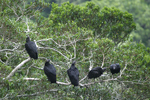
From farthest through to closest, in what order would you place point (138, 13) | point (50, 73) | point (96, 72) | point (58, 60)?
point (138, 13)
point (58, 60)
point (96, 72)
point (50, 73)

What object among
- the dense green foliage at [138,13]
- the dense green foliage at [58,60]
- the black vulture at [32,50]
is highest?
the black vulture at [32,50]

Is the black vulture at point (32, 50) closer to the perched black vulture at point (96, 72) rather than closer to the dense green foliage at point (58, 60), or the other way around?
the dense green foliage at point (58, 60)

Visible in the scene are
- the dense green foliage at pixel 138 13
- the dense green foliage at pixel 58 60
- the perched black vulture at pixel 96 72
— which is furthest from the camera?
the dense green foliage at pixel 138 13

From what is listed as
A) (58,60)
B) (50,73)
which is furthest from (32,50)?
(58,60)

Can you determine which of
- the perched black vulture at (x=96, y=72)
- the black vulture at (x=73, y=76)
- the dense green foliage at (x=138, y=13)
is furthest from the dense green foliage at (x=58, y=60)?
the dense green foliage at (x=138, y=13)

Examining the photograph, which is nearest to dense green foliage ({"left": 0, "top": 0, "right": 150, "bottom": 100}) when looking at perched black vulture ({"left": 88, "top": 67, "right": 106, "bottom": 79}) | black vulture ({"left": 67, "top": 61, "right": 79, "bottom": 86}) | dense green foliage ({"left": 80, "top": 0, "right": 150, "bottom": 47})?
black vulture ({"left": 67, "top": 61, "right": 79, "bottom": 86})

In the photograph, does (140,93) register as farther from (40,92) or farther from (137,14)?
(137,14)

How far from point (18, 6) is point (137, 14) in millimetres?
35151

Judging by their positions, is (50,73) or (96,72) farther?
(96,72)

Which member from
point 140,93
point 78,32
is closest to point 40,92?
point 78,32

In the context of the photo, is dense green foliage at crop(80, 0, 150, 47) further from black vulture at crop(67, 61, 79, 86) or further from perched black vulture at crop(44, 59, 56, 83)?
perched black vulture at crop(44, 59, 56, 83)

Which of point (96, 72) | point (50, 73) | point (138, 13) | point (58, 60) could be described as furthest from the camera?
point (138, 13)

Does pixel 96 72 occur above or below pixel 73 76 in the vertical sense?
below

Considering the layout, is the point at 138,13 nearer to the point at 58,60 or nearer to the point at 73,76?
the point at 58,60
